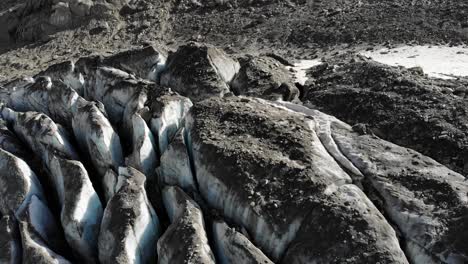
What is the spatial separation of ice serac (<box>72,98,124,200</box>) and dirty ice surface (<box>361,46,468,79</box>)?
6914mm

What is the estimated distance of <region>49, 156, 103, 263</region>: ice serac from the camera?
9.23 meters

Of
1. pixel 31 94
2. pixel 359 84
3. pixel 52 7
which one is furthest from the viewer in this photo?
pixel 52 7

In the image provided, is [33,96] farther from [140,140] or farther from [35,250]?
[35,250]

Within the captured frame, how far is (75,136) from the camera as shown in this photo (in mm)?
11375

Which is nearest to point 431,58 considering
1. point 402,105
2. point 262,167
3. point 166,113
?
point 402,105

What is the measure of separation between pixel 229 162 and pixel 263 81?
3.33 metres

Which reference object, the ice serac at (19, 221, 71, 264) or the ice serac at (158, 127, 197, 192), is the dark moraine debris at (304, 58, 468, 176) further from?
the ice serac at (19, 221, 71, 264)

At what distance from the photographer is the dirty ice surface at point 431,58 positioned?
12.9 m

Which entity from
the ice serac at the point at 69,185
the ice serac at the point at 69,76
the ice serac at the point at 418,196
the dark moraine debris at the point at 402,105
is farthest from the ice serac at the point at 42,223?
the dark moraine debris at the point at 402,105

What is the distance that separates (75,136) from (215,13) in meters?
11.9

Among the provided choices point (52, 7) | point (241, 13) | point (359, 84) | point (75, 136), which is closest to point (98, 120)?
point (75, 136)

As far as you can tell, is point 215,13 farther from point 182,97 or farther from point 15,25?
point 182,97

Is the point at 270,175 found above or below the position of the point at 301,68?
above

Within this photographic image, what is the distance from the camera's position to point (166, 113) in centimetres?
1070
